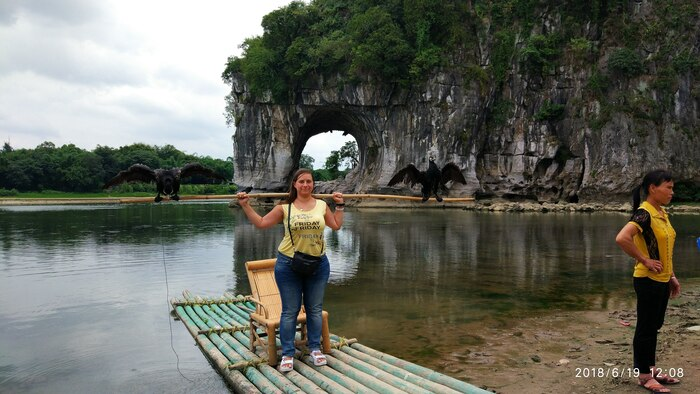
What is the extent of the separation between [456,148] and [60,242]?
3249 centimetres

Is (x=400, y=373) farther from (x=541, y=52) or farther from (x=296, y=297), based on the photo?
(x=541, y=52)

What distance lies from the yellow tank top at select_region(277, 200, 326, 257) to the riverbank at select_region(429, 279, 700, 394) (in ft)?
6.67

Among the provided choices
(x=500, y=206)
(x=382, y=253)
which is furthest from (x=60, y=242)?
(x=500, y=206)

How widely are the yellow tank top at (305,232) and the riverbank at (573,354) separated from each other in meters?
2.03

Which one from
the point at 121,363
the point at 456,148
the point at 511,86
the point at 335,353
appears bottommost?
the point at 121,363

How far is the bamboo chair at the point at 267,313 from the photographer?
5.01 meters

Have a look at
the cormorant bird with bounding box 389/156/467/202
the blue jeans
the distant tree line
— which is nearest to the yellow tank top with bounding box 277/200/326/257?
the blue jeans

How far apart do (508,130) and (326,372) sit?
42.2 metres

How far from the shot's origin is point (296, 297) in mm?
4801

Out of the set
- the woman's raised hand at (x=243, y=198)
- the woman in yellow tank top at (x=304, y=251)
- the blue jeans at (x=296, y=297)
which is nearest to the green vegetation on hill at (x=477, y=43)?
the woman's raised hand at (x=243, y=198)

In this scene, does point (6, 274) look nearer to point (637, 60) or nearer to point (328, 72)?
point (328, 72)

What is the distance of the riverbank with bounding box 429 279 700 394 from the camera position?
4.62 metres

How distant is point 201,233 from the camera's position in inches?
829

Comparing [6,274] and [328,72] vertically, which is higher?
[328,72]
